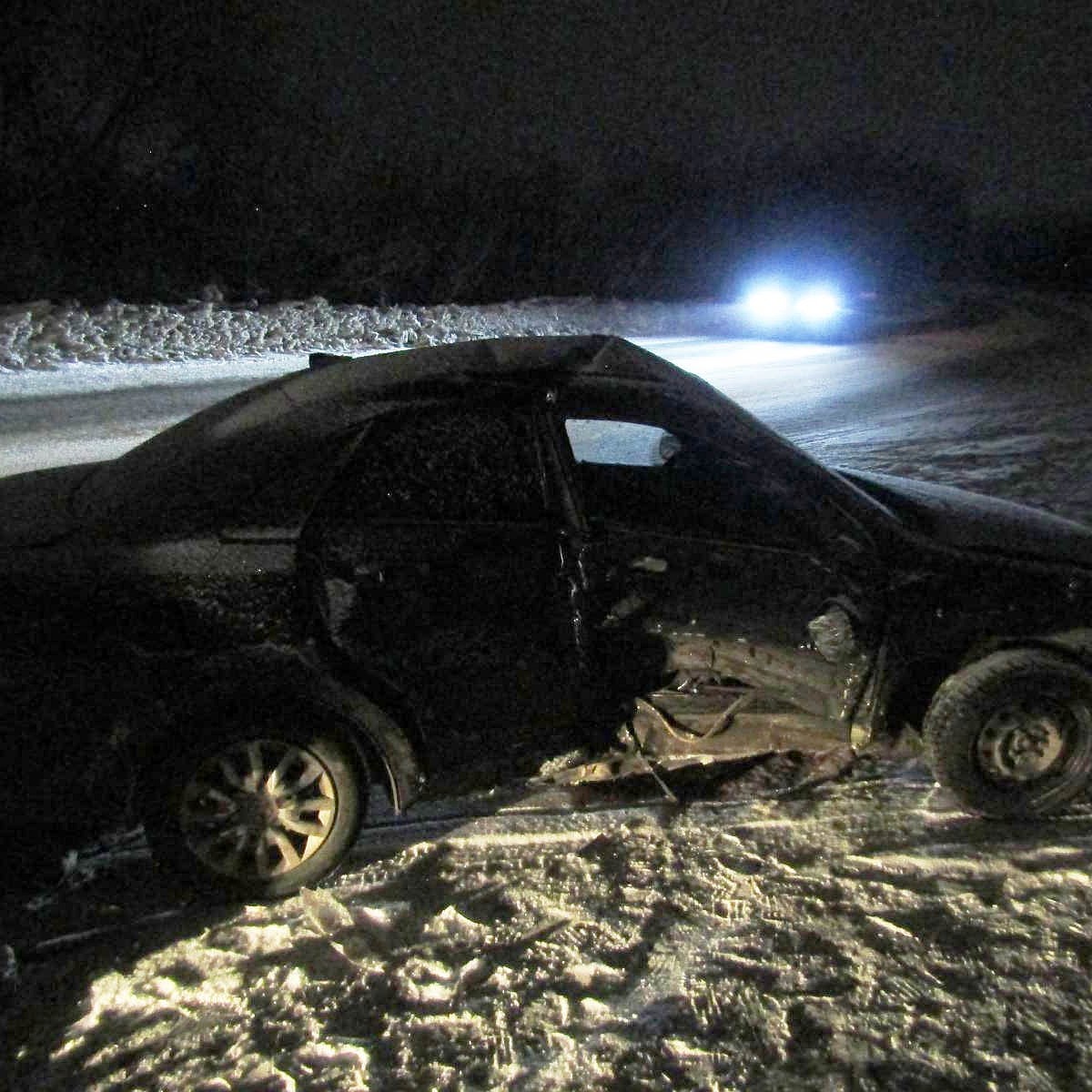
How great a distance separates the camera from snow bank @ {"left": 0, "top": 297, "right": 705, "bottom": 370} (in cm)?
1305

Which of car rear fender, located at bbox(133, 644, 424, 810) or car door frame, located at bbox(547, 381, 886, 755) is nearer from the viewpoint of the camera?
car rear fender, located at bbox(133, 644, 424, 810)

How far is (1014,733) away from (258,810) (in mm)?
2521

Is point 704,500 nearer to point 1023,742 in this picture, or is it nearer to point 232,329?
point 1023,742

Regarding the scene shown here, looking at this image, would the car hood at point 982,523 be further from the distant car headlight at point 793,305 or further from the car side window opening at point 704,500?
the distant car headlight at point 793,305

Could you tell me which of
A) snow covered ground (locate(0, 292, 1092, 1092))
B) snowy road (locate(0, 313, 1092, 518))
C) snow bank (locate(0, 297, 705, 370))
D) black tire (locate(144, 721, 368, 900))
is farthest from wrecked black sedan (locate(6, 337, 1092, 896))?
snow bank (locate(0, 297, 705, 370))

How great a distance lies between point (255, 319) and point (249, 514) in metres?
13.1

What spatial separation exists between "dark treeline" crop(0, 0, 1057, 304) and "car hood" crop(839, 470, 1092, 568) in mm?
17028

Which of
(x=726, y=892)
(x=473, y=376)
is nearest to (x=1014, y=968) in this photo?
(x=726, y=892)

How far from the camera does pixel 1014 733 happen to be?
3.76 metres

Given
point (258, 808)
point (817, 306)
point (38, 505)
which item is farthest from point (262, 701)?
point (817, 306)

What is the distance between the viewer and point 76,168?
74.3ft

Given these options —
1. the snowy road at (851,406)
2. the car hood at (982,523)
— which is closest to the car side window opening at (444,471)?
the car hood at (982,523)

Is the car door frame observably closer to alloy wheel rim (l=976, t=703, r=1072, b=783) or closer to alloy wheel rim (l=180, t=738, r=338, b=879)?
alloy wheel rim (l=976, t=703, r=1072, b=783)

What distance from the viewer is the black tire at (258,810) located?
316 centimetres
